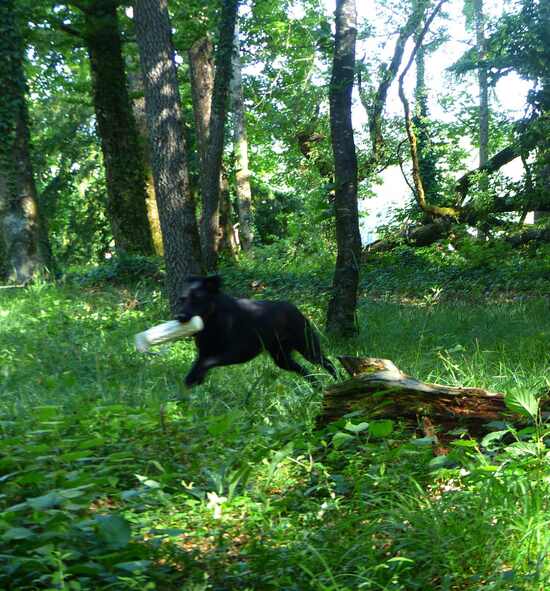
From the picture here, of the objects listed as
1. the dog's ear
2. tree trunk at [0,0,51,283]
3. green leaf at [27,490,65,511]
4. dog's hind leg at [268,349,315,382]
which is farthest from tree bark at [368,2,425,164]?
green leaf at [27,490,65,511]

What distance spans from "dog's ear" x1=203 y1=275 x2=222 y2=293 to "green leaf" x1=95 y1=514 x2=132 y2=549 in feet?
14.2

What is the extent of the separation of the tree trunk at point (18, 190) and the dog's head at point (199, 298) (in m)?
9.45

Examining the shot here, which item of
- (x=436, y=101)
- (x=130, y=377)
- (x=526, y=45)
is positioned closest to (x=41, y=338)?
(x=130, y=377)

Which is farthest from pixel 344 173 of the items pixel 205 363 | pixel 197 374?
pixel 197 374

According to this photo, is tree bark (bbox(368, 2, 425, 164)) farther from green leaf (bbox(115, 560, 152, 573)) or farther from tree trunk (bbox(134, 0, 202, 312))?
green leaf (bbox(115, 560, 152, 573))

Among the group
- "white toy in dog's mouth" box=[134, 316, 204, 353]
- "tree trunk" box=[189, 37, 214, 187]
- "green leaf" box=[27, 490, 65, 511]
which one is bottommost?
"green leaf" box=[27, 490, 65, 511]

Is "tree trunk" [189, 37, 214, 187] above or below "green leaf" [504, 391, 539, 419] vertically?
above

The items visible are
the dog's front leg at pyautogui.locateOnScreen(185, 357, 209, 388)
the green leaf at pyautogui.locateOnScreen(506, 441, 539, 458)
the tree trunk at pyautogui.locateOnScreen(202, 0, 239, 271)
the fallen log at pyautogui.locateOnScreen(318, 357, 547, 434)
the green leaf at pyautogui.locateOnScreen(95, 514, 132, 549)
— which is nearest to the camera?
the green leaf at pyautogui.locateOnScreen(95, 514, 132, 549)

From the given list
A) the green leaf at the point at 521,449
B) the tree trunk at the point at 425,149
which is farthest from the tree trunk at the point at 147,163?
the green leaf at the point at 521,449

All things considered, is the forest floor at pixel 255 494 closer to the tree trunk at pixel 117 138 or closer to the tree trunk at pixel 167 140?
the tree trunk at pixel 167 140

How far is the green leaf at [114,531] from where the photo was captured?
2.92 metres

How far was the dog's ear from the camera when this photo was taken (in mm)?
7191

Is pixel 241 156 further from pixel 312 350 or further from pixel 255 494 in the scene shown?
pixel 255 494

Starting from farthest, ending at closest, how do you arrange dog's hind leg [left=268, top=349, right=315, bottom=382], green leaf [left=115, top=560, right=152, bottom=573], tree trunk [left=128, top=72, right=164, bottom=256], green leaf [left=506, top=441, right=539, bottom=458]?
tree trunk [left=128, top=72, right=164, bottom=256] < dog's hind leg [left=268, top=349, right=315, bottom=382] < green leaf [left=506, top=441, right=539, bottom=458] < green leaf [left=115, top=560, right=152, bottom=573]
